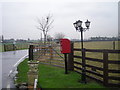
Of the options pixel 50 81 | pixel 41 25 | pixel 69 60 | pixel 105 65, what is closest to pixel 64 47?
pixel 69 60

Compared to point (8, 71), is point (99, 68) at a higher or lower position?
higher

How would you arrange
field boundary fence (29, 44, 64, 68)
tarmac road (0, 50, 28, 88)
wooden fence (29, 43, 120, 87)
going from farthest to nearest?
field boundary fence (29, 44, 64, 68) → tarmac road (0, 50, 28, 88) → wooden fence (29, 43, 120, 87)

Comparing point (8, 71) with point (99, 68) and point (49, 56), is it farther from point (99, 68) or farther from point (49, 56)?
point (99, 68)

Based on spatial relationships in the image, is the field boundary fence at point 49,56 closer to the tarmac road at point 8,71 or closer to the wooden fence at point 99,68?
the wooden fence at point 99,68

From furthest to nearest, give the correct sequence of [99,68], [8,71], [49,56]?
[49,56] → [8,71] → [99,68]

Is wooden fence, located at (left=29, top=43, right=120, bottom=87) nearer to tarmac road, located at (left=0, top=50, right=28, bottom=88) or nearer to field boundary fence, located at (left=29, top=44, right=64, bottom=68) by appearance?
field boundary fence, located at (left=29, top=44, right=64, bottom=68)

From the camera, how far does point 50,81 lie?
19.3ft

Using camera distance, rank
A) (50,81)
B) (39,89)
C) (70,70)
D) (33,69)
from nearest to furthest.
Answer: (39,89) < (33,69) < (50,81) < (70,70)

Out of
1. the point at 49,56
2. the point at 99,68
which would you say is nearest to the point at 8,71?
the point at 49,56

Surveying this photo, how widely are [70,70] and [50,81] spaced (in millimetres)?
2187

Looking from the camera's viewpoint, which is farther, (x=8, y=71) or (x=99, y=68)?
(x=8, y=71)

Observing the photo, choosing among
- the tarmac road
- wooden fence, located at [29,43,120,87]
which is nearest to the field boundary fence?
wooden fence, located at [29,43,120,87]

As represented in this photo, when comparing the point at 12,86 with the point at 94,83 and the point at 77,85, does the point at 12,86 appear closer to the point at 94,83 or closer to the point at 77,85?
the point at 77,85

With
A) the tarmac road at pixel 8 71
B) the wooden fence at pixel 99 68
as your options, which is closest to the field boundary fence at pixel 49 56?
the wooden fence at pixel 99 68
